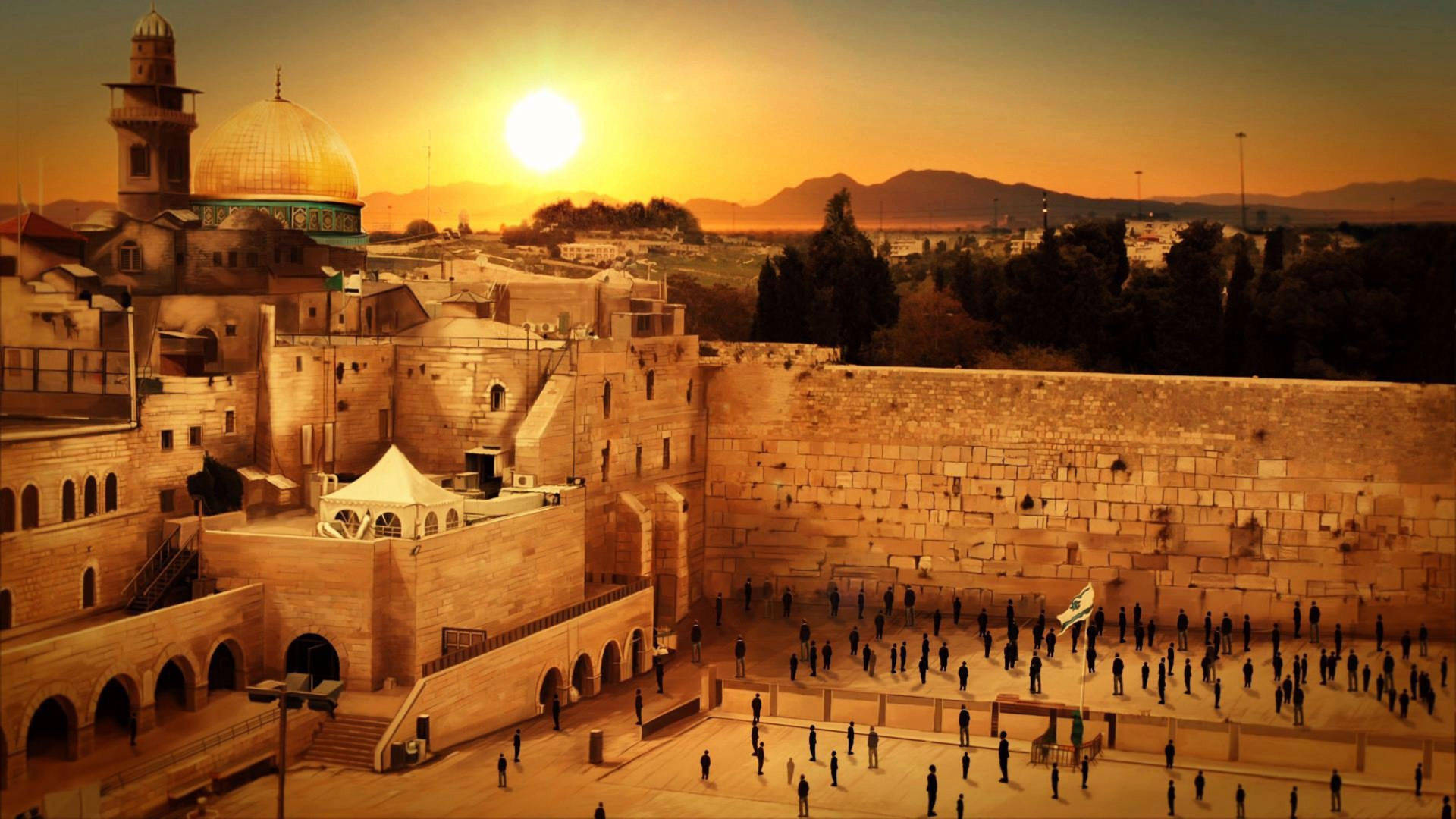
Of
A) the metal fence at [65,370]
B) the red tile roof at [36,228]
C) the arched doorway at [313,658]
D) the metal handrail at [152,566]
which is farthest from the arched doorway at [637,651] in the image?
the red tile roof at [36,228]

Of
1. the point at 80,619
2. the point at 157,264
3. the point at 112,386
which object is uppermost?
the point at 157,264

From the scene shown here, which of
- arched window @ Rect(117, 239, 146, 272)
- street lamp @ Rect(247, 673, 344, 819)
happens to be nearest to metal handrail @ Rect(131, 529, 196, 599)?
street lamp @ Rect(247, 673, 344, 819)

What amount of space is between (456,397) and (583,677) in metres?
6.06

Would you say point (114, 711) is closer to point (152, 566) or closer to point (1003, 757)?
point (152, 566)

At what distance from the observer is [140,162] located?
116 ft

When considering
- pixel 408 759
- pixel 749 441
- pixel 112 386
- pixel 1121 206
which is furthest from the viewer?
pixel 1121 206

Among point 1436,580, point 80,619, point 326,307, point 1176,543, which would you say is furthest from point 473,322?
point 1436,580

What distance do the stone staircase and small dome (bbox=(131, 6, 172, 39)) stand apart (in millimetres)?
13133

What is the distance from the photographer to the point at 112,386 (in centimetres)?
2819

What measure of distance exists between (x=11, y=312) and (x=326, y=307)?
369 inches

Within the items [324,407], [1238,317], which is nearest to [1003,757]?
[324,407]

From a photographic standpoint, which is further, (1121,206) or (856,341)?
(856,341)

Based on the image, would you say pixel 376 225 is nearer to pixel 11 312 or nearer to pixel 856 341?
pixel 856 341

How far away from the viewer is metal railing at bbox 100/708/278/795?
77.8ft
